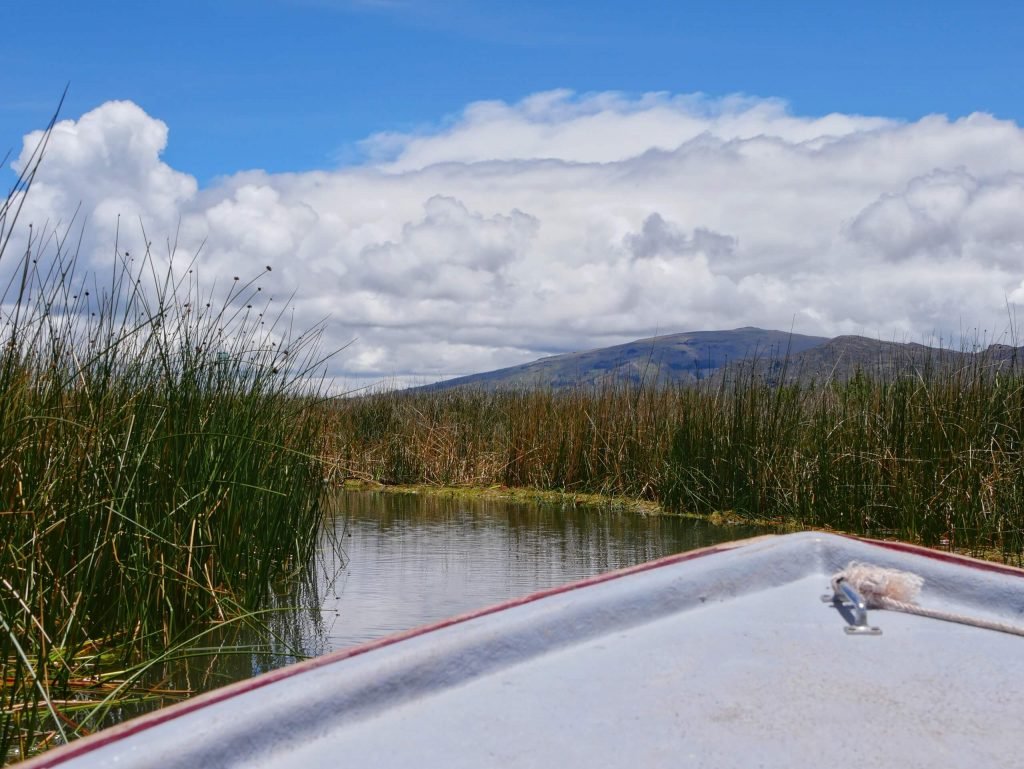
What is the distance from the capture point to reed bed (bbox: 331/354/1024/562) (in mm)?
6059

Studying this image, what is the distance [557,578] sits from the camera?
5.64 meters

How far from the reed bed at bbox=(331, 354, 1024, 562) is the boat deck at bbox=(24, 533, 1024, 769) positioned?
4.49 metres

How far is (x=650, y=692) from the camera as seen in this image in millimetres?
1470

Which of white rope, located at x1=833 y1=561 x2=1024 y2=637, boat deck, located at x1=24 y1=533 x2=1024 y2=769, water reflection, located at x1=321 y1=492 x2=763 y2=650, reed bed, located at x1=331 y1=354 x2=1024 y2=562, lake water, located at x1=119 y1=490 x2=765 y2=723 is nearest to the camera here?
boat deck, located at x1=24 y1=533 x2=1024 y2=769

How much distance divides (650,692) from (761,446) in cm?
668

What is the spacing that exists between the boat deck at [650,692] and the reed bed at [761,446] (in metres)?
4.49

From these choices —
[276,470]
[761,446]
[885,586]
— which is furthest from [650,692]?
[761,446]

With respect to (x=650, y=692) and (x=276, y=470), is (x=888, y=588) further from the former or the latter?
(x=276, y=470)

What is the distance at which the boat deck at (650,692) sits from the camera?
1262 mm

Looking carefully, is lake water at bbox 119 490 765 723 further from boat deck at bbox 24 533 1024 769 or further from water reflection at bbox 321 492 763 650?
boat deck at bbox 24 533 1024 769

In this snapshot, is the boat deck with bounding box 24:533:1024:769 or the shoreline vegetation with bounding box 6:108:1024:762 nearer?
the boat deck with bounding box 24:533:1024:769

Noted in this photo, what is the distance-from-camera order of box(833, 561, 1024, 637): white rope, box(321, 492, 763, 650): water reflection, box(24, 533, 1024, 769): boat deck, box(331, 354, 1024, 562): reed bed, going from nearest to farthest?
box(24, 533, 1024, 769): boat deck, box(833, 561, 1024, 637): white rope, box(321, 492, 763, 650): water reflection, box(331, 354, 1024, 562): reed bed

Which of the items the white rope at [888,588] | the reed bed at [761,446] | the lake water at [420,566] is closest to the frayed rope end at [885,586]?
the white rope at [888,588]

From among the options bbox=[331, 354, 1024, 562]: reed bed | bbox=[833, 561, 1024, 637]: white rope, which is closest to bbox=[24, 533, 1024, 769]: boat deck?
bbox=[833, 561, 1024, 637]: white rope
